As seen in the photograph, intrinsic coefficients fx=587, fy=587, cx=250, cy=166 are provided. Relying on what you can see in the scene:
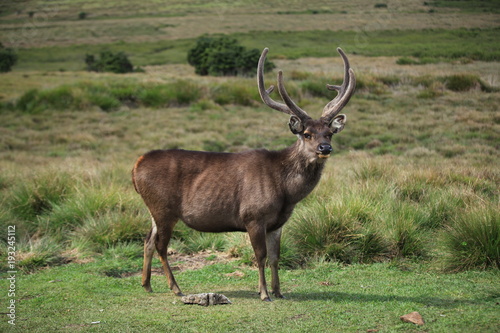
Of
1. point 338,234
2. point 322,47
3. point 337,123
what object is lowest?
point 338,234

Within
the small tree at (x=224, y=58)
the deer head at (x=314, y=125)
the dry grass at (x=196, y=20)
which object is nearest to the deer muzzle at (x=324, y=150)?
the deer head at (x=314, y=125)

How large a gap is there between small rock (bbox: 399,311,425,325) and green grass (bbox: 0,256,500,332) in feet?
0.23

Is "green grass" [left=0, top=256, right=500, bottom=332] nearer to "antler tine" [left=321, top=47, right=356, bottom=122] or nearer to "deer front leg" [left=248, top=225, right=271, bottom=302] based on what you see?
"deer front leg" [left=248, top=225, right=271, bottom=302]

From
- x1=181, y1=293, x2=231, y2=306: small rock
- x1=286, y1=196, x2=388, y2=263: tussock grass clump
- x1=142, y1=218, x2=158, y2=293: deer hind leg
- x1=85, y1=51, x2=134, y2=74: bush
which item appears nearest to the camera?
x1=181, y1=293, x2=231, y2=306: small rock

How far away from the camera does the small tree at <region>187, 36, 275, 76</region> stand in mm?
43156

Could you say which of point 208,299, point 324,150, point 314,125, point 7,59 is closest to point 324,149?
point 324,150

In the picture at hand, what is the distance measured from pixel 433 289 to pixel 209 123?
21.1 metres

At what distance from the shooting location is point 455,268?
31.6 ft

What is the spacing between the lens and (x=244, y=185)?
8.55 meters

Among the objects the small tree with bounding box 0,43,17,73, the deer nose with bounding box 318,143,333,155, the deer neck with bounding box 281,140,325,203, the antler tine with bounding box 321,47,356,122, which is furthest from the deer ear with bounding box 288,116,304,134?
the small tree with bounding box 0,43,17,73

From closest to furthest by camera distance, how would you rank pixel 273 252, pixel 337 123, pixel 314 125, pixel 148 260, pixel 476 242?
pixel 314 125
pixel 337 123
pixel 273 252
pixel 148 260
pixel 476 242

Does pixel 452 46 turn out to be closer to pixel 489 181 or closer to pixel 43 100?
pixel 489 181

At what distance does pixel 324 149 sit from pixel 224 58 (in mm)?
38606

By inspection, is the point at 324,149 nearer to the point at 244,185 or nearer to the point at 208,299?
the point at 244,185
